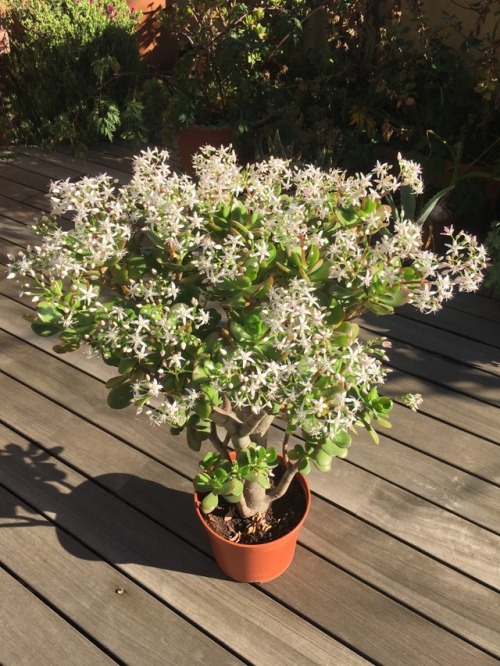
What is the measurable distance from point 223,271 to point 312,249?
7.7 inches

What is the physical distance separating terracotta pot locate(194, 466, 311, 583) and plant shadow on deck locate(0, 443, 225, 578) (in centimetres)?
11

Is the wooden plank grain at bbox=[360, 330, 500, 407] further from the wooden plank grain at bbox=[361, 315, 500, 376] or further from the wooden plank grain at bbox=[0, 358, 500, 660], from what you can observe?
the wooden plank grain at bbox=[0, 358, 500, 660]

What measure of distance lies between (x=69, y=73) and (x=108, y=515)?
3.55 m

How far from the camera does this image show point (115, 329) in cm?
131

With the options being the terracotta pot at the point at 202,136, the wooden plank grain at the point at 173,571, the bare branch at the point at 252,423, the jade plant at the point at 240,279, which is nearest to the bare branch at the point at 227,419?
the bare branch at the point at 252,423

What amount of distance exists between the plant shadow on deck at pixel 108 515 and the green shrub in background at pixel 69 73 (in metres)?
2.67

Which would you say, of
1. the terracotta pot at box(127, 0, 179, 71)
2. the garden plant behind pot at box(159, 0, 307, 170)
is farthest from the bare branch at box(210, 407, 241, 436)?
the terracotta pot at box(127, 0, 179, 71)

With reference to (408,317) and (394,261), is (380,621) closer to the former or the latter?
(394,261)

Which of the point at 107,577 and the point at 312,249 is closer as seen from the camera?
the point at 312,249

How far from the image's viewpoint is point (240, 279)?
1.31 metres

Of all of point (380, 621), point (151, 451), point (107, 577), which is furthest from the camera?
point (151, 451)

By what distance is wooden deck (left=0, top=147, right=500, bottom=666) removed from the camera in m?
1.78

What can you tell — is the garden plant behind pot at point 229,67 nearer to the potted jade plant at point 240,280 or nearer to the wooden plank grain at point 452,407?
the wooden plank grain at point 452,407

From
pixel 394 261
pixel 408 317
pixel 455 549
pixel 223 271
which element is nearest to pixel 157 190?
pixel 223 271
